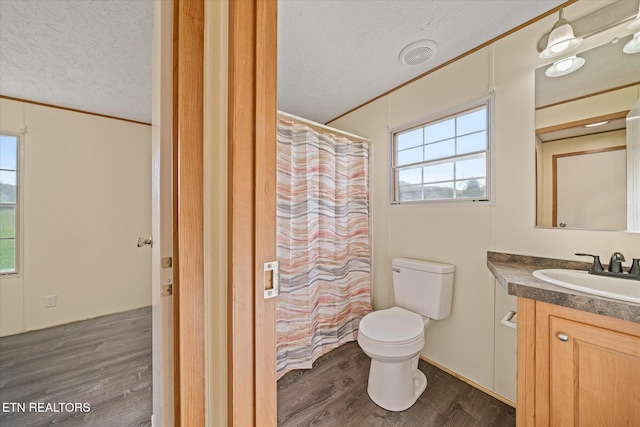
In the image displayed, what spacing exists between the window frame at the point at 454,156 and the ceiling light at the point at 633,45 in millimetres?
529

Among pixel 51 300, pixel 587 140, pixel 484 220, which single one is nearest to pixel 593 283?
pixel 484 220

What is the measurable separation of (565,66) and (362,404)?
225 centimetres

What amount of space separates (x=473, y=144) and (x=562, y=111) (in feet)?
1.52

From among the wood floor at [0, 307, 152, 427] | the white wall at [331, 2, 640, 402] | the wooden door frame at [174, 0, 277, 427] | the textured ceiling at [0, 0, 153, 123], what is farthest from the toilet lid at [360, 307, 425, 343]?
the textured ceiling at [0, 0, 153, 123]

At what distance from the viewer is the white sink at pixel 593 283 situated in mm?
923

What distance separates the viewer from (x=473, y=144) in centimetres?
169

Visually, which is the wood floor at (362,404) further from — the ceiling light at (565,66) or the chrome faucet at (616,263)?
the ceiling light at (565,66)

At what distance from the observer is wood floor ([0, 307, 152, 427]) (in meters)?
1.38

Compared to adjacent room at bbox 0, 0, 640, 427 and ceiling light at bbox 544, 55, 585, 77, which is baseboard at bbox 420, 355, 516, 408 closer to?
adjacent room at bbox 0, 0, 640, 427

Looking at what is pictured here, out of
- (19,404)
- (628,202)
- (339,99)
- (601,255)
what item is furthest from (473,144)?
(19,404)

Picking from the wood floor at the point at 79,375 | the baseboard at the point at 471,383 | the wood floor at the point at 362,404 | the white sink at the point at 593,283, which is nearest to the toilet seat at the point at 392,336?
the wood floor at the point at 362,404

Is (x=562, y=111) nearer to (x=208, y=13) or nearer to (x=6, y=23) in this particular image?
(x=208, y=13)

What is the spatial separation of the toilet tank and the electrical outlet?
3347 mm

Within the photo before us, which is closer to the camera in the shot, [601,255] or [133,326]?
[601,255]
